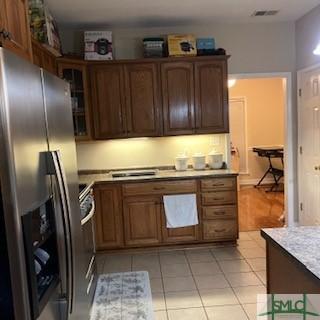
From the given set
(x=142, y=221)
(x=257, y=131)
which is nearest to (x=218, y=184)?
(x=142, y=221)

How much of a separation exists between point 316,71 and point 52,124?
331 centimetres

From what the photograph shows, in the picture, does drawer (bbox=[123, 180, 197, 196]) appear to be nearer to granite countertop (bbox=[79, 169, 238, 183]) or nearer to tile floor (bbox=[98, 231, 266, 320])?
granite countertop (bbox=[79, 169, 238, 183])

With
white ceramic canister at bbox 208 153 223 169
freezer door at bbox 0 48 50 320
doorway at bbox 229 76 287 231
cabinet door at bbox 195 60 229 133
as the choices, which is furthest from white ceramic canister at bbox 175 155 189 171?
doorway at bbox 229 76 287 231

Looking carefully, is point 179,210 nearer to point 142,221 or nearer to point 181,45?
point 142,221

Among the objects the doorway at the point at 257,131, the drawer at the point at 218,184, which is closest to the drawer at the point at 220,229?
the drawer at the point at 218,184

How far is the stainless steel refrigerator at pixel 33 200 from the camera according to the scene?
1236mm

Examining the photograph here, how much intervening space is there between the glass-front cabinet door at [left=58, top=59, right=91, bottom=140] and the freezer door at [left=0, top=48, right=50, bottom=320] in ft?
8.60

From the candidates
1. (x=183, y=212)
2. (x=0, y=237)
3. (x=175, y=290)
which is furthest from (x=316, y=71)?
(x=0, y=237)

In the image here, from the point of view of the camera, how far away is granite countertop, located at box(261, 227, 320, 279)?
131cm

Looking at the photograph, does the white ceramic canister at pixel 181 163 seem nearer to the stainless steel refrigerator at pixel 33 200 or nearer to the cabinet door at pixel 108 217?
the cabinet door at pixel 108 217

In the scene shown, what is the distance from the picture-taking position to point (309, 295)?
1303 mm

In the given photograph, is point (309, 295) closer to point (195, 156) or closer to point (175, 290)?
point (175, 290)

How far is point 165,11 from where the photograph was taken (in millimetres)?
3754

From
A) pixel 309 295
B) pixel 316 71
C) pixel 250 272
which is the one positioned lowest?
pixel 250 272
